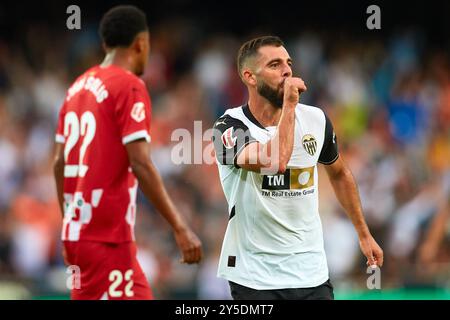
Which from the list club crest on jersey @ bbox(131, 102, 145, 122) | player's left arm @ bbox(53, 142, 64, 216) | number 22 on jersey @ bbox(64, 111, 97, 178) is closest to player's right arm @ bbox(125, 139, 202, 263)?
club crest on jersey @ bbox(131, 102, 145, 122)

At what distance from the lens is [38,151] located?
44.7 ft

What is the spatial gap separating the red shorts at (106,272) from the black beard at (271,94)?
1.33 metres

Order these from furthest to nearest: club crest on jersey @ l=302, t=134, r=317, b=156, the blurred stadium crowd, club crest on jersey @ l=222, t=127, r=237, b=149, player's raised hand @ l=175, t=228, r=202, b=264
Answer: the blurred stadium crowd → club crest on jersey @ l=302, t=134, r=317, b=156 → club crest on jersey @ l=222, t=127, r=237, b=149 → player's raised hand @ l=175, t=228, r=202, b=264

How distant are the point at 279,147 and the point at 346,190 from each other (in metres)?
0.84

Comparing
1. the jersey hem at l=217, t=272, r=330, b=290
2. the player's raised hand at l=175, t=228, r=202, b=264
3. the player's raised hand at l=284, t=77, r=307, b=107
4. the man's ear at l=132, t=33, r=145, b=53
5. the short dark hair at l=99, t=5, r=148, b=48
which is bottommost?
the jersey hem at l=217, t=272, r=330, b=290

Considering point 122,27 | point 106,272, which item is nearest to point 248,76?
point 122,27

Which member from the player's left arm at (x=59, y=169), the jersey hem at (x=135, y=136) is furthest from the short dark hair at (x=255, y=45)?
the player's left arm at (x=59, y=169)

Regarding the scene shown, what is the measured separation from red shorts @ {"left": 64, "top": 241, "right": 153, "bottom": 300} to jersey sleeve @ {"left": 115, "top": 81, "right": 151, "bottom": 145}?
2.21ft

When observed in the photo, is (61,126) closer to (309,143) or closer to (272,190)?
(272,190)

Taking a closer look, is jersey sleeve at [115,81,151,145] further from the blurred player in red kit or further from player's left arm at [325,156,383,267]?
Answer: player's left arm at [325,156,383,267]

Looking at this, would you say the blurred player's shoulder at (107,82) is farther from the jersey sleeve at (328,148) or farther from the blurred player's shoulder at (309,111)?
the jersey sleeve at (328,148)

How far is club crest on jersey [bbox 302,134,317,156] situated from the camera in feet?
19.9

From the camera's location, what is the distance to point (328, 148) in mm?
6180
